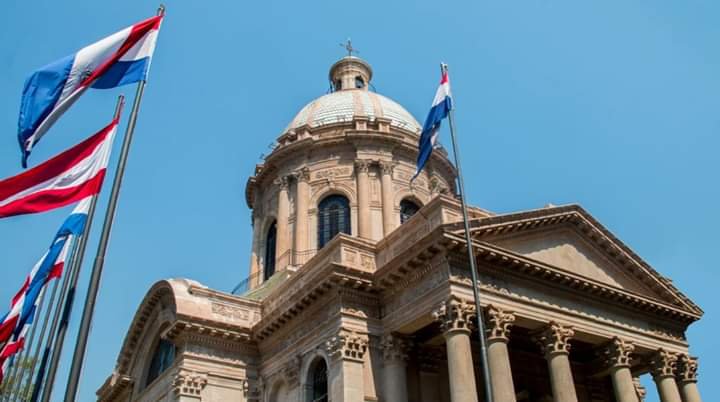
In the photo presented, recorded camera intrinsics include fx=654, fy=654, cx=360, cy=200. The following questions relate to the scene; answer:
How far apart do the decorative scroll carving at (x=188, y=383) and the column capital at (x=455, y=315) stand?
9287 millimetres

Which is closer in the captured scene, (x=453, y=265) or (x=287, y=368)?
(x=453, y=265)

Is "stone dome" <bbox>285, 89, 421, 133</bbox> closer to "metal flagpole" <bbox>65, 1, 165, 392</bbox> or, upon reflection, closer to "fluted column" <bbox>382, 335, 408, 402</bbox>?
"fluted column" <bbox>382, 335, 408, 402</bbox>

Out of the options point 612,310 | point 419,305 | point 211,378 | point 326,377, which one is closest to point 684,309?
point 612,310

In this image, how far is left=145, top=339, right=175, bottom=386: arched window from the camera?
25.0m

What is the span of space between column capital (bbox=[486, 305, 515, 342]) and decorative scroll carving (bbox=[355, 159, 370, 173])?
1522 cm

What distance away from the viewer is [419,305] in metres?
19.1

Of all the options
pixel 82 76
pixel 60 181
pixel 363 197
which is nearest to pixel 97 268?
pixel 60 181

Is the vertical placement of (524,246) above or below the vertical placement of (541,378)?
above

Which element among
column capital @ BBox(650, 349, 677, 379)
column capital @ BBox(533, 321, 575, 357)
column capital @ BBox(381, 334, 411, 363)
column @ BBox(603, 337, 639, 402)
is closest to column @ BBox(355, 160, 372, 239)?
column capital @ BBox(381, 334, 411, 363)

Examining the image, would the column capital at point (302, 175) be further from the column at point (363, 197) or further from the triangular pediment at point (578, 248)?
the triangular pediment at point (578, 248)

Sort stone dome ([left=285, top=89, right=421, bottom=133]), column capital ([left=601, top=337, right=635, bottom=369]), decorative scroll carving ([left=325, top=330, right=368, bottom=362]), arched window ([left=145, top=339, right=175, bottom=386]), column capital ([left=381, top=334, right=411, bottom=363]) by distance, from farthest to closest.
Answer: stone dome ([left=285, top=89, right=421, bottom=133]) < arched window ([left=145, top=339, right=175, bottom=386]) < column capital ([left=601, top=337, right=635, bottom=369]) < column capital ([left=381, top=334, right=411, bottom=363]) < decorative scroll carving ([left=325, top=330, right=368, bottom=362])

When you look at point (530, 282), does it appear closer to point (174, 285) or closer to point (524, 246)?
point (524, 246)

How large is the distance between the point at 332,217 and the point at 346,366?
45.3 ft

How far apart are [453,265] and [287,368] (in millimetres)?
7568
